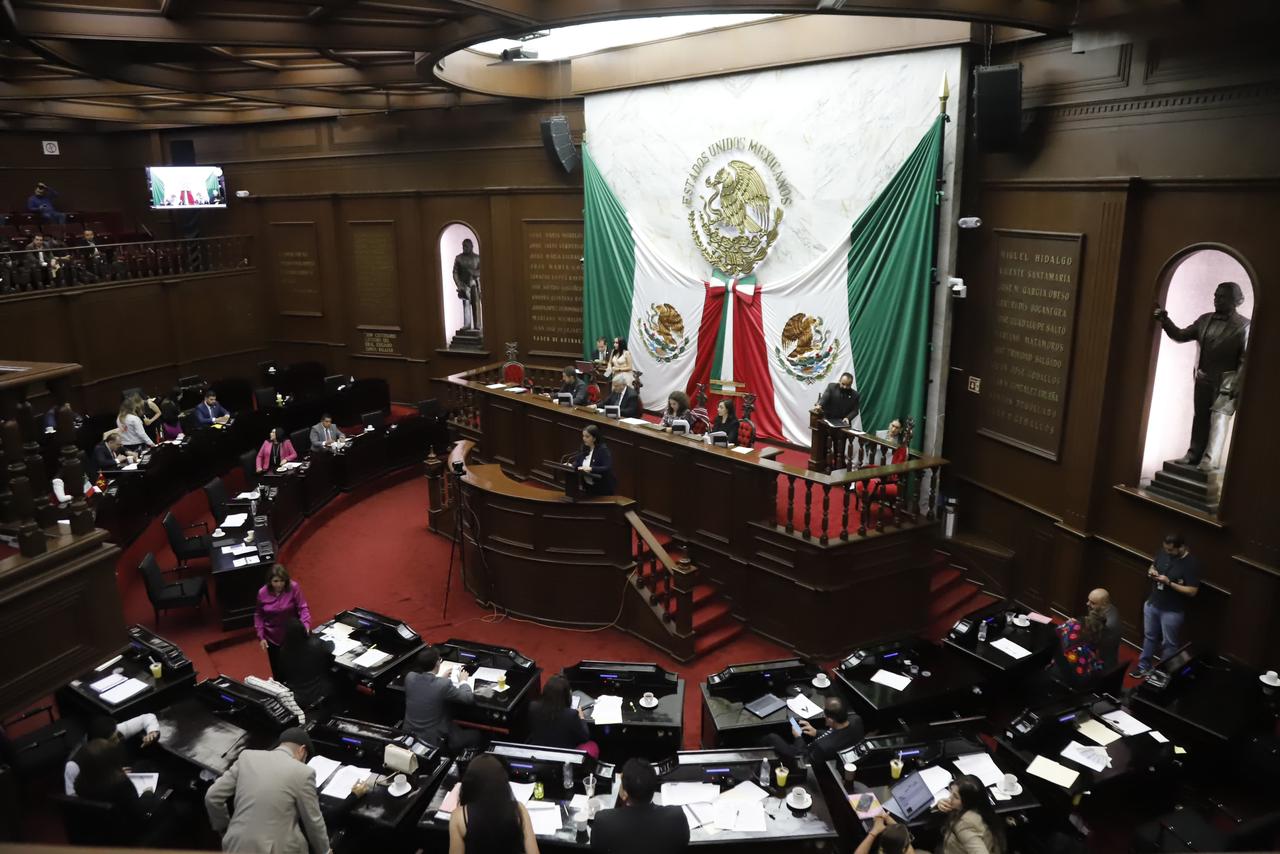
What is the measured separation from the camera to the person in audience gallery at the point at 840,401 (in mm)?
9312

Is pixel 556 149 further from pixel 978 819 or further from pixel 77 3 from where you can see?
pixel 978 819

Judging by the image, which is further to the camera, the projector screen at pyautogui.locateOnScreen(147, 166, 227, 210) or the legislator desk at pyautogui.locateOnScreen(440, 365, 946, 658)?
the projector screen at pyautogui.locateOnScreen(147, 166, 227, 210)

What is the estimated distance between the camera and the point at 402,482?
1308 cm

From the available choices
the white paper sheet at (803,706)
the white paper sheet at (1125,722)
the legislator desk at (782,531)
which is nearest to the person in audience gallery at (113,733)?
the legislator desk at (782,531)

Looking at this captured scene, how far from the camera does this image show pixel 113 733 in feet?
17.1

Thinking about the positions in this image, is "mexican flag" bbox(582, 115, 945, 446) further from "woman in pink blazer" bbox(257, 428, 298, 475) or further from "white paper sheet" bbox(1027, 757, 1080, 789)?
"woman in pink blazer" bbox(257, 428, 298, 475)

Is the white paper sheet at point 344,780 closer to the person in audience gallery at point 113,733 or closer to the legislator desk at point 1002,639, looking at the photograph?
the person in audience gallery at point 113,733

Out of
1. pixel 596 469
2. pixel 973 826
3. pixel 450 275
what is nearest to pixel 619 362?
pixel 596 469

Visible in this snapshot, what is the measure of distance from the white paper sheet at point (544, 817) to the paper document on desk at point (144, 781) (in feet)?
8.01

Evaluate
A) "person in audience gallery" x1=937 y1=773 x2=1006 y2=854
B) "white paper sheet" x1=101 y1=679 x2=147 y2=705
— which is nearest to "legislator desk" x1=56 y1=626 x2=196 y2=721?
"white paper sheet" x1=101 y1=679 x2=147 y2=705

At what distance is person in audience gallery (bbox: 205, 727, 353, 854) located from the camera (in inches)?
171

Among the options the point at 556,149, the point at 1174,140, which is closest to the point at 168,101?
the point at 556,149

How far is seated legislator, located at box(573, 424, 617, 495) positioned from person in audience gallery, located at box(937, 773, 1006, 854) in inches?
188

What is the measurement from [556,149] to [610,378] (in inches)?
148
